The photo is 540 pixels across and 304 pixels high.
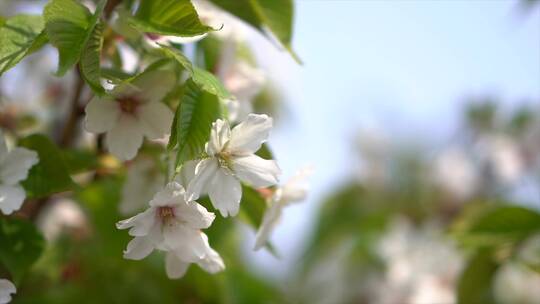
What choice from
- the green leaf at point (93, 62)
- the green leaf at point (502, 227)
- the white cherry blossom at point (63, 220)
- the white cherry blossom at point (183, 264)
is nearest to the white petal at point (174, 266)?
the white cherry blossom at point (183, 264)

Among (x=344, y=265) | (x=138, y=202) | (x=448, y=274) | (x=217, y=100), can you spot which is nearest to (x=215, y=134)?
(x=217, y=100)

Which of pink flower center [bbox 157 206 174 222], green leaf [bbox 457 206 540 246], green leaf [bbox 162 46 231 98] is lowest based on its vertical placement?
green leaf [bbox 457 206 540 246]

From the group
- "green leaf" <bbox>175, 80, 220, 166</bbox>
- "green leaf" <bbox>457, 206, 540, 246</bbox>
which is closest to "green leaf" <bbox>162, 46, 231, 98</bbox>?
"green leaf" <bbox>175, 80, 220, 166</bbox>

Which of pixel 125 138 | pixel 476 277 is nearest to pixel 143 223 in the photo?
pixel 125 138

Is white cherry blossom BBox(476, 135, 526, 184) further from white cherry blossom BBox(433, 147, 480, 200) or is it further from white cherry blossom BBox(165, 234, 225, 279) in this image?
white cherry blossom BBox(165, 234, 225, 279)

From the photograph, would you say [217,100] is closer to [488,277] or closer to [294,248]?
[488,277]

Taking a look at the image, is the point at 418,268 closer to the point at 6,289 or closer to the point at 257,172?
the point at 257,172

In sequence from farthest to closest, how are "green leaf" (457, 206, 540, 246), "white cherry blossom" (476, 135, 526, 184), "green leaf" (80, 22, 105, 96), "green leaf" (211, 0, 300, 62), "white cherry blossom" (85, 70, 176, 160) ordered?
1. "white cherry blossom" (476, 135, 526, 184)
2. "green leaf" (457, 206, 540, 246)
3. "green leaf" (211, 0, 300, 62)
4. "white cherry blossom" (85, 70, 176, 160)
5. "green leaf" (80, 22, 105, 96)
